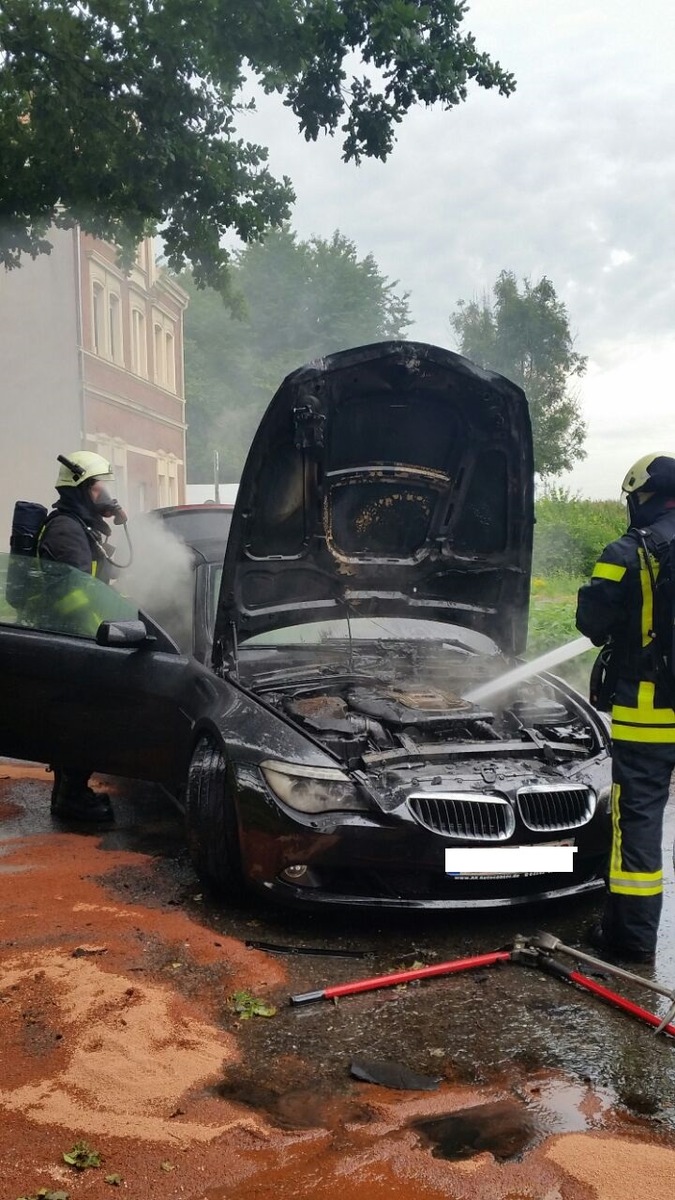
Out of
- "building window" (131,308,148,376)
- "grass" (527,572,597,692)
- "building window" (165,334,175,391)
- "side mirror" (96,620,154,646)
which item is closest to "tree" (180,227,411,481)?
"building window" (165,334,175,391)

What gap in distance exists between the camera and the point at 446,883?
13.1 ft

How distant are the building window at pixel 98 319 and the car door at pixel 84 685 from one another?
71.6 feet

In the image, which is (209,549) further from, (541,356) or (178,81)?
(541,356)

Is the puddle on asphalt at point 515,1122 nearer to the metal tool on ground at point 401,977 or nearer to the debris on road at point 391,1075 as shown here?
the debris on road at point 391,1075

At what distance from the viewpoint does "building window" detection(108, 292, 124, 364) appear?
2745 centimetres

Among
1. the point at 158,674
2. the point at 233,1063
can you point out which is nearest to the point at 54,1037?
the point at 233,1063

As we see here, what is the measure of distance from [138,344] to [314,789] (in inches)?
1098

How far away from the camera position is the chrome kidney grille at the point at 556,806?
4.05 m

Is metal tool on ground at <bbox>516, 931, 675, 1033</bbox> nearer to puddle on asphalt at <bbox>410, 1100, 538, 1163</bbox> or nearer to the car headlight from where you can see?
puddle on asphalt at <bbox>410, 1100, 538, 1163</bbox>

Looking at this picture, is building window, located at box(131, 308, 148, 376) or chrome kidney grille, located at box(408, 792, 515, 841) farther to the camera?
building window, located at box(131, 308, 148, 376)

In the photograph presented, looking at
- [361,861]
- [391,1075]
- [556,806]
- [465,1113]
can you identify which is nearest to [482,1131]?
[465,1113]

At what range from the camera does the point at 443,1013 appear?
341 cm

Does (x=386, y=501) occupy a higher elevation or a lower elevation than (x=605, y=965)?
higher

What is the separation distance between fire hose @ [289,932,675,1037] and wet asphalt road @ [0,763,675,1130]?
0.03 meters
